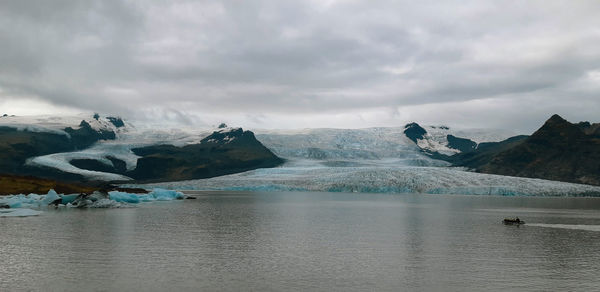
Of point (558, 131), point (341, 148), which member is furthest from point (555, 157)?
point (341, 148)

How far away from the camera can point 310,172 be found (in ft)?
447

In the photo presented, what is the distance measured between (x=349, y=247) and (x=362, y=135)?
171 m

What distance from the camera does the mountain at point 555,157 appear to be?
539ft

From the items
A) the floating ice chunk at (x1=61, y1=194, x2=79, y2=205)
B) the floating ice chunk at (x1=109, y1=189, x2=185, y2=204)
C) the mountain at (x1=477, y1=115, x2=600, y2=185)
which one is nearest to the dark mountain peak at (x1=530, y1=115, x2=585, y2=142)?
the mountain at (x1=477, y1=115, x2=600, y2=185)

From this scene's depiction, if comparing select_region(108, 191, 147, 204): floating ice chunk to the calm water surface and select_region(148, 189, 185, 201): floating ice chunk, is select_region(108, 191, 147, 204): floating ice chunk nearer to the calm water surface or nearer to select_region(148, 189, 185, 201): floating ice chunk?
select_region(148, 189, 185, 201): floating ice chunk

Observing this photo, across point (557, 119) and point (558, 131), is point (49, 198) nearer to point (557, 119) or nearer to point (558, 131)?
point (558, 131)

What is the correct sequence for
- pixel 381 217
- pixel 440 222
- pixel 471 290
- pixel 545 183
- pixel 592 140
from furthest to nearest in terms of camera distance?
A: pixel 592 140
pixel 545 183
pixel 381 217
pixel 440 222
pixel 471 290

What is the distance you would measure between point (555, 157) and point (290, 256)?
564 ft

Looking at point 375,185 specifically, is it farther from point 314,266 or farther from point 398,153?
point 314,266

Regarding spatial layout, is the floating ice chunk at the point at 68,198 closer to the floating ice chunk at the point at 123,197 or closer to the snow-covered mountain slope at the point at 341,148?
the floating ice chunk at the point at 123,197

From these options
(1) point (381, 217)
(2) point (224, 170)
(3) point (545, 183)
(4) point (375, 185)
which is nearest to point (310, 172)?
(4) point (375, 185)

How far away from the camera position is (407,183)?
116m

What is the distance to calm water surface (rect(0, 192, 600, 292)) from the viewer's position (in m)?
19.9

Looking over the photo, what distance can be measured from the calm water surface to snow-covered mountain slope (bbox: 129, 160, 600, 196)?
2818 inches
